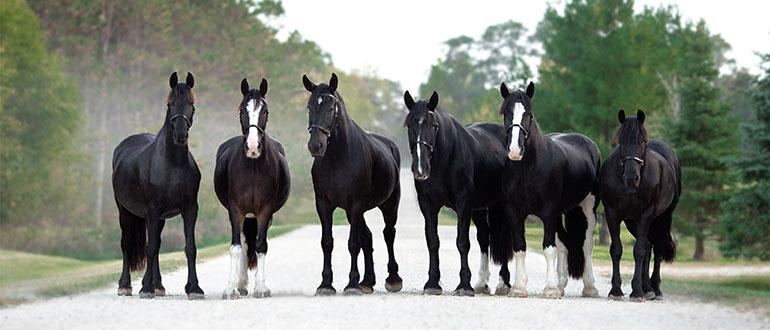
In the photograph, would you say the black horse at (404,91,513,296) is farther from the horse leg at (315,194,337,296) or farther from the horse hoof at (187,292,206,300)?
the horse hoof at (187,292,206,300)

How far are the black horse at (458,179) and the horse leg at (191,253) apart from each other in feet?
10.6

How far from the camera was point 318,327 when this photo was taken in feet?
31.4

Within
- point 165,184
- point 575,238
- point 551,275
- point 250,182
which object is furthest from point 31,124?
point 551,275

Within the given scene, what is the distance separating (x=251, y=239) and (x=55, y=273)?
1074 centimetres

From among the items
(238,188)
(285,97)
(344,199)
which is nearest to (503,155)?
(344,199)

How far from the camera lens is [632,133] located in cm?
1248

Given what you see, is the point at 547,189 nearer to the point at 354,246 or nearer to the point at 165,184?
the point at 354,246

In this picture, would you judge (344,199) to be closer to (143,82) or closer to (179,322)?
(179,322)

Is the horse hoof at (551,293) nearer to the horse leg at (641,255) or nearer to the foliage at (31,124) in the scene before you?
the horse leg at (641,255)

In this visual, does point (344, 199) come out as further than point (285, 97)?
No

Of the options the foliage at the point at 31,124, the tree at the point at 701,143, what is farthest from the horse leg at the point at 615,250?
the foliage at the point at 31,124

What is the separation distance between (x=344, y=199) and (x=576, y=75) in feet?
65.9

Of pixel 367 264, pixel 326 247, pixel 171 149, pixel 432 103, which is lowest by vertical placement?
pixel 367 264

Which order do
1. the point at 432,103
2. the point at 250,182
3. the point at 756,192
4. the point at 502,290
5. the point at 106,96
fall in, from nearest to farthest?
the point at 250,182, the point at 432,103, the point at 502,290, the point at 756,192, the point at 106,96
